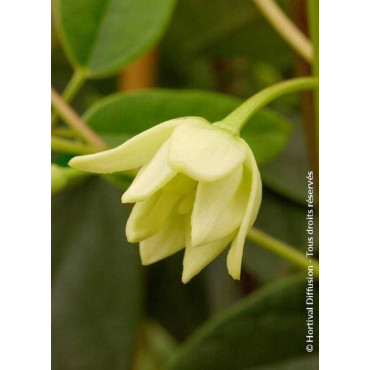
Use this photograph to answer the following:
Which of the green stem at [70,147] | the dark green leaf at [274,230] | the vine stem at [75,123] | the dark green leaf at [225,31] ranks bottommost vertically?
the dark green leaf at [274,230]

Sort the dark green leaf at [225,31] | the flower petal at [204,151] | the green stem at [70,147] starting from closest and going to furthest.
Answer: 1. the flower petal at [204,151]
2. the green stem at [70,147]
3. the dark green leaf at [225,31]

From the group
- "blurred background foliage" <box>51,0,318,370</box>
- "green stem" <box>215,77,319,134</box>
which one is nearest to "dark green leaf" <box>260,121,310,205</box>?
"blurred background foliage" <box>51,0,318,370</box>

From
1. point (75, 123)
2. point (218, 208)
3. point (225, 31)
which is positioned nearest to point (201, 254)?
point (218, 208)

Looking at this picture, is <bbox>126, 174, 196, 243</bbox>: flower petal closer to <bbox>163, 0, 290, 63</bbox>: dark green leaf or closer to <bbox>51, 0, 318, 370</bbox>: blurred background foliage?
<bbox>51, 0, 318, 370</bbox>: blurred background foliage

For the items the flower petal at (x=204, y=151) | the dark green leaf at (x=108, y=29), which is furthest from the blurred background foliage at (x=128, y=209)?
the flower petal at (x=204, y=151)

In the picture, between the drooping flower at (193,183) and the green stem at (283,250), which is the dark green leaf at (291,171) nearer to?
the green stem at (283,250)

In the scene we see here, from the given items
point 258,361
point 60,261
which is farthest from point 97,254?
point 258,361
